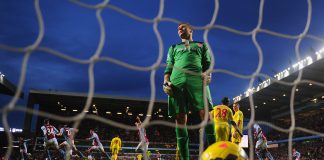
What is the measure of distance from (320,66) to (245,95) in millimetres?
8422

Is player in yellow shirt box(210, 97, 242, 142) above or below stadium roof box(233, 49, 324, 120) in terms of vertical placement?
below

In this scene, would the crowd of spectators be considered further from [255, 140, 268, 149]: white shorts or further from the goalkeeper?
the goalkeeper

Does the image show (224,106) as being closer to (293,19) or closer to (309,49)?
(293,19)

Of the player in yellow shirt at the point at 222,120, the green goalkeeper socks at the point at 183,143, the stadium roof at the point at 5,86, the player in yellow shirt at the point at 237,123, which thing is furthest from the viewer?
the stadium roof at the point at 5,86

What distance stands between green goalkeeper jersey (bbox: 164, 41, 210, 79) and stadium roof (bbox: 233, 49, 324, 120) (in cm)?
1596

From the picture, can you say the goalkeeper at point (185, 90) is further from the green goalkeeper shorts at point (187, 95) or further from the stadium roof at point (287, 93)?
the stadium roof at point (287, 93)

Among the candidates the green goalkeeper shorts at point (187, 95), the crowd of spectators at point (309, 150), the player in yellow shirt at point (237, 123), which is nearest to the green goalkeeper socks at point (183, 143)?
the green goalkeeper shorts at point (187, 95)

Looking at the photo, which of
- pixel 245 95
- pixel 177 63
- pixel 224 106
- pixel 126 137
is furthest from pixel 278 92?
pixel 177 63

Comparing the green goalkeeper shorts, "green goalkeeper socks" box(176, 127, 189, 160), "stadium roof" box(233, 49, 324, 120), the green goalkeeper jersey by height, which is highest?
"stadium roof" box(233, 49, 324, 120)

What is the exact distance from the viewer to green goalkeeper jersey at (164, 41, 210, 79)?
9.75ft

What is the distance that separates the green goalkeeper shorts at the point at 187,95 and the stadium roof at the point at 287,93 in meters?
16.3

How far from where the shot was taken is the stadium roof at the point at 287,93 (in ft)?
63.6

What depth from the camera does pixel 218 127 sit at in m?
5.38

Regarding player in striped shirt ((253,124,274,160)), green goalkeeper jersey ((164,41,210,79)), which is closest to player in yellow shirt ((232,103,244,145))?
player in striped shirt ((253,124,274,160))
